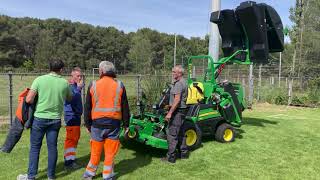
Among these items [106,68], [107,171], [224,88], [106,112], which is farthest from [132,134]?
[224,88]

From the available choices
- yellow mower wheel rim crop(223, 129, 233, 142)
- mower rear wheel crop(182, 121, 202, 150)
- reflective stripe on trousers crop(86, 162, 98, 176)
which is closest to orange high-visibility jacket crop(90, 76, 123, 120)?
reflective stripe on trousers crop(86, 162, 98, 176)

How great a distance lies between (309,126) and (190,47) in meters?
59.8

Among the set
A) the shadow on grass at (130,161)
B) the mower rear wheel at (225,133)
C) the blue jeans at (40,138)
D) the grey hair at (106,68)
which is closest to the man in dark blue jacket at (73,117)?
the shadow on grass at (130,161)

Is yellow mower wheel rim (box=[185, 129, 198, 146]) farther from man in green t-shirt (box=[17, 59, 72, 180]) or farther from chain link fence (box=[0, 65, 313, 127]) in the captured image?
man in green t-shirt (box=[17, 59, 72, 180])

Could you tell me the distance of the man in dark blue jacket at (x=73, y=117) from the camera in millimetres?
6407

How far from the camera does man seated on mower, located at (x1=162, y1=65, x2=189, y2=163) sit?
22.7 ft

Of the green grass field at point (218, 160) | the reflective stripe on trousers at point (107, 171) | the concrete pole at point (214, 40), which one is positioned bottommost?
the green grass field at point (218, 160)

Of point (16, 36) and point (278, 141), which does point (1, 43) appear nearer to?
point (16, 36)

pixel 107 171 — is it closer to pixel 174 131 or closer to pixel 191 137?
pixel 174 131

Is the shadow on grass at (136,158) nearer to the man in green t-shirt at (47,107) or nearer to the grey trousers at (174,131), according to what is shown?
the grey trousers at (174,131)

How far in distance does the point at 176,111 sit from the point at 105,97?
6.29 feet

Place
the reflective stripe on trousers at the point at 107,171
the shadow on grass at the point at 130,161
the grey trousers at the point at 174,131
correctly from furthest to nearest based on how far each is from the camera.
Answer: the grey trousers at the point at 174,131 < the shadow on grass at the point at 130,161 < the reflective stripe on trousers at the point at 107,171

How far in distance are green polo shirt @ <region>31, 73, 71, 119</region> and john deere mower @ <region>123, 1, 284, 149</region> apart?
2.21 metres

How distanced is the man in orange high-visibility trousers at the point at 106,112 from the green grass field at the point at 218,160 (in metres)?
0.66
